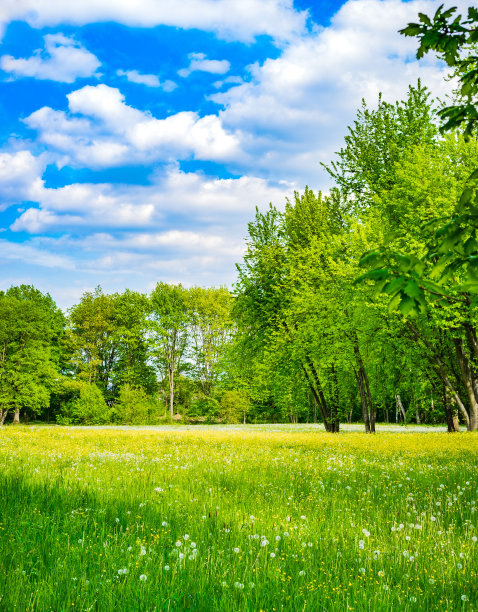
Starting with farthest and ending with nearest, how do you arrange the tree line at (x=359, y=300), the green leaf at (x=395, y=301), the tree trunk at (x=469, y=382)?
the tree trunk at (x=469, y=382) < the tree line at (x=359, y=300) < the green leaf at (x=395, y=301)

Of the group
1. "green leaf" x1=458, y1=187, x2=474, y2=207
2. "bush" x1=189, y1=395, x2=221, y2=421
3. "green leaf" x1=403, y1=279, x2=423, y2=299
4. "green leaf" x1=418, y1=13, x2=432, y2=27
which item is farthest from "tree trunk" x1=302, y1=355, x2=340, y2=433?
"bush" x1=189, y1=395, x2=221, y2=421

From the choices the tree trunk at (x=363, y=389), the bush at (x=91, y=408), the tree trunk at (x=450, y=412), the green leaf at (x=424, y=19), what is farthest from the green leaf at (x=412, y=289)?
the bush at (x=91, y=408)

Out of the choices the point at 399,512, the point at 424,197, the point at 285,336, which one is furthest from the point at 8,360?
the point at 399,512

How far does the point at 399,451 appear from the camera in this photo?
44.5 ft

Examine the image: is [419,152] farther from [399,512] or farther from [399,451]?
[399,512]

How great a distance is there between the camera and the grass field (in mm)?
3367

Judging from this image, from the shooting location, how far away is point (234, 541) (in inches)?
184

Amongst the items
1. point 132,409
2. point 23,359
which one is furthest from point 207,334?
point 23,359

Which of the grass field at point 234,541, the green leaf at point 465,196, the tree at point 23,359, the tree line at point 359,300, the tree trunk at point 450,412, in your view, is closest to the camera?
the green leaf at point 465,196

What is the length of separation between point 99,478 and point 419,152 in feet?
79.3

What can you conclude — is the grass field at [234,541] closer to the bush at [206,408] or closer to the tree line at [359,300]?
the tree line at [359,300]

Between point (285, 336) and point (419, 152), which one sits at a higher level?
point (419, 152)

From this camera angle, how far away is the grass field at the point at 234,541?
3.37 metres

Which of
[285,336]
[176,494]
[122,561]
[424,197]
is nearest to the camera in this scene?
[122,561]
